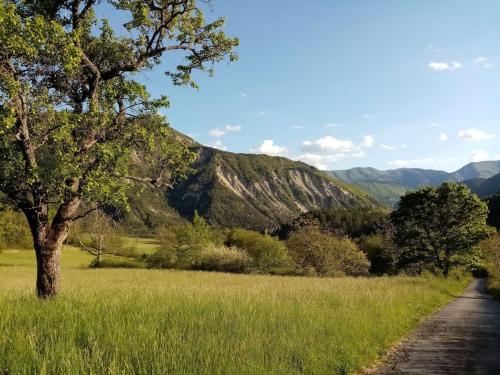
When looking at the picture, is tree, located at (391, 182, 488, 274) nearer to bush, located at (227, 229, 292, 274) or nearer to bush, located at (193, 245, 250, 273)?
bush, located at (227, 229, 292, 274)

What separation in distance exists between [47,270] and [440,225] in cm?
5478

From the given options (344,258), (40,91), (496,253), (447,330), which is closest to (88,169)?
(40,91)

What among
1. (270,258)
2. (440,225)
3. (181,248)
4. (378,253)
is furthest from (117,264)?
(378,253)

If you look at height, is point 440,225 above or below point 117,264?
above

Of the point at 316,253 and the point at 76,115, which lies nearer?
the point at 76,115

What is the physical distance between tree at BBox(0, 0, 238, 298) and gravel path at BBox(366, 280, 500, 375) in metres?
8.85

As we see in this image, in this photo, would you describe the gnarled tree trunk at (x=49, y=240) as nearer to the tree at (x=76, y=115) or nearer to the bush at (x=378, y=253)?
the tree at (x=76, y=115)

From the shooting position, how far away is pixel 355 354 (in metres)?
10.5

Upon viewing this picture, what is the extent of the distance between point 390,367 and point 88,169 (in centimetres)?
971

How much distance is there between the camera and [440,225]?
5803cm

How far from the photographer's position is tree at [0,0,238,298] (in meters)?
11.5

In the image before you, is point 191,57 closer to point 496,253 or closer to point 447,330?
point 447,330

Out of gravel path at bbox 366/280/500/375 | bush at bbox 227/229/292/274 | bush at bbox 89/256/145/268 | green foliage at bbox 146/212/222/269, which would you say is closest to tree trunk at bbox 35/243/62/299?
gravel path at bbox 366/280/500/375

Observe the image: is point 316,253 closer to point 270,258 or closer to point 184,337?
point 270,258
